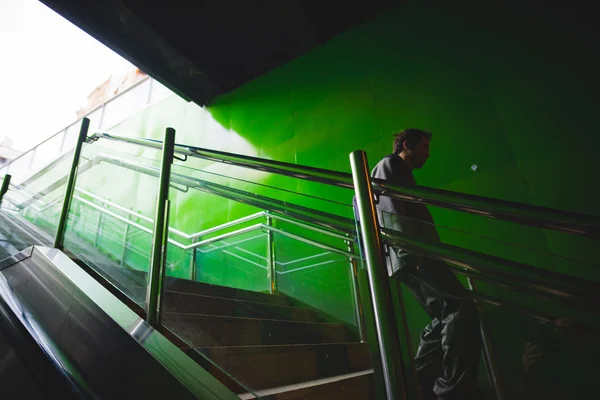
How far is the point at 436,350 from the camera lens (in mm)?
1100

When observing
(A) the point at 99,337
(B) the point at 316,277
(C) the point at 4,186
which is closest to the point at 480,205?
(A) the point at 99,337

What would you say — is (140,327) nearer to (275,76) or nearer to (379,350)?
(379,350)

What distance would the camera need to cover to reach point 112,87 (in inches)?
365

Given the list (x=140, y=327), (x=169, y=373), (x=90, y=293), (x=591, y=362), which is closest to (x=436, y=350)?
(x=591, y=362)

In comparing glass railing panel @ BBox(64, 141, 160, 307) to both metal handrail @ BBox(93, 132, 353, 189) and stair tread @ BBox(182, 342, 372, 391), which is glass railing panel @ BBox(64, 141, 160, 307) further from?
stair tread @ BBox(182, 342, 372, 391)

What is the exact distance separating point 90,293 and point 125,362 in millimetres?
470

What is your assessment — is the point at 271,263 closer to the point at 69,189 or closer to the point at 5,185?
the point at 69,189

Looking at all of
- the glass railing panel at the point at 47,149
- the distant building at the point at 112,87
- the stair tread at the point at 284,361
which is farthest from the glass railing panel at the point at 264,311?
the glass railing panel at the point at 47,149

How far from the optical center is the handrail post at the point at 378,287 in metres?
0.83

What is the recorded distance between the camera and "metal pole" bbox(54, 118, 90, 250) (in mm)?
2082

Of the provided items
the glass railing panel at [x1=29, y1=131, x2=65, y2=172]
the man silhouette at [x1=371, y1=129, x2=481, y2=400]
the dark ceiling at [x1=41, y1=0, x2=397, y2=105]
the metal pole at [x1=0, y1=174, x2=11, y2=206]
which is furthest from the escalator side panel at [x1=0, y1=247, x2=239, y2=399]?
the glass railing panel at [x1=29, y1=131, x2=65, y2=172]

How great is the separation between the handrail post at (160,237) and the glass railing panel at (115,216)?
0.20 ft

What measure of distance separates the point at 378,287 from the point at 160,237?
1.07 meters

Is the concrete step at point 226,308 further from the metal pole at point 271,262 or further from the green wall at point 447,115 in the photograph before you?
the metal pole at point 271,262
